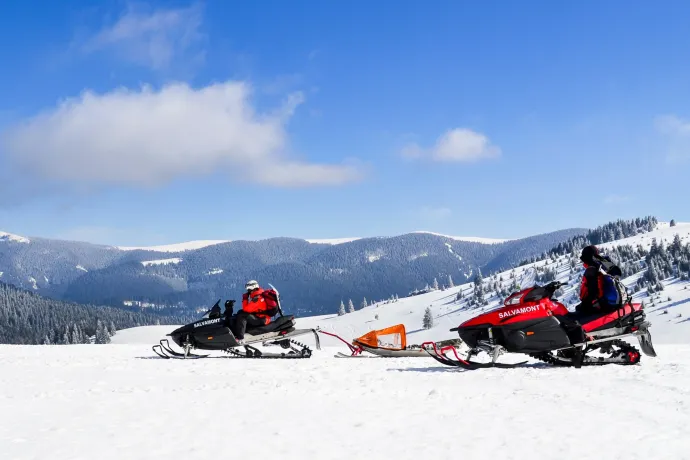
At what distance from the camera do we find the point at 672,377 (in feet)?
30.9

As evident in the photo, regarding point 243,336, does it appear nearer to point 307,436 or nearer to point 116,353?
point 116,353

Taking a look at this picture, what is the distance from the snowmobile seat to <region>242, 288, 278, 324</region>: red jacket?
162 mm

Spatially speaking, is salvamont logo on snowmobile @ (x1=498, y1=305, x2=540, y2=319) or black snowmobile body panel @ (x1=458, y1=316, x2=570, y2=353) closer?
black snowmobile body panel @ (x1=458, y1=316, x2=570, y2=353)

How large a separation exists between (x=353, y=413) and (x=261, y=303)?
340 inches

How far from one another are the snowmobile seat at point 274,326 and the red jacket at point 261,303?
162 millimetres

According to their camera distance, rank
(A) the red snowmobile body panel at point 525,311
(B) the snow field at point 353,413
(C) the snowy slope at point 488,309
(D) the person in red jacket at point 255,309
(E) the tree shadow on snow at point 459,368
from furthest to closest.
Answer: (C) the snowy slope at point 488,309, (D) the person in red jacket at point 255,309, (A) the red snowmobile body panel at point 525,311, (E) the tree shadow on snow at point 459,368, (B) the snow field at point 353,413

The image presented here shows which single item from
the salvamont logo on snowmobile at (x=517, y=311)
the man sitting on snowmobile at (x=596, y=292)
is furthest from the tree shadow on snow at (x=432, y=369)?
the man sitting on snowmobile at (x=596, y=292)

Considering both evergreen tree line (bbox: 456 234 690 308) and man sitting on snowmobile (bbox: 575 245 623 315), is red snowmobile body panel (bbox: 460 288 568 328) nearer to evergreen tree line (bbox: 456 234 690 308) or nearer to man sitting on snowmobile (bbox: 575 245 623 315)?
man sitting on snowmobile (bbox: 575 245 623 315)

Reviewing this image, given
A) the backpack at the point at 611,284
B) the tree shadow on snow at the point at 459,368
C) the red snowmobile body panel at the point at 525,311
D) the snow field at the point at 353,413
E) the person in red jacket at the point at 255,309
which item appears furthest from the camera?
the person in red jacket at the point at 255,309

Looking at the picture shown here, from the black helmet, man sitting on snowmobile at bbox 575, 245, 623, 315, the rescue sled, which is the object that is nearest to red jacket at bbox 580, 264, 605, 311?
man sitting on snowmobile at bbox 575, 245, 623, 315

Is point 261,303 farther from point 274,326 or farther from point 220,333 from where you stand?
point 220,333

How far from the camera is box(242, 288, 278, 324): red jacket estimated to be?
51.0ft

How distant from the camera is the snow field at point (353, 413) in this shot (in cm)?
571

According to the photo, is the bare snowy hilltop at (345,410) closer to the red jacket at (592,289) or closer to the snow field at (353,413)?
the snow field at (353,413)
